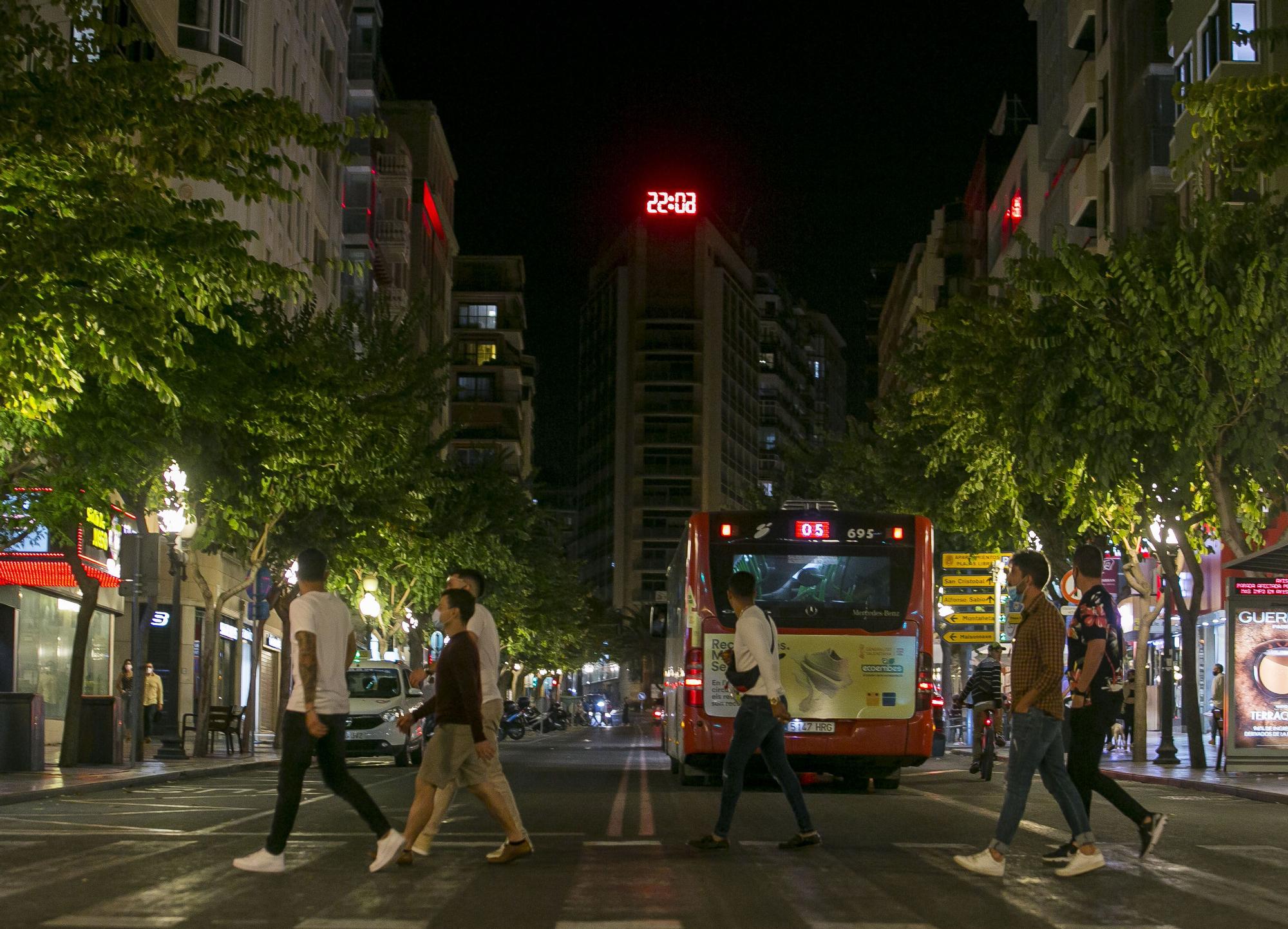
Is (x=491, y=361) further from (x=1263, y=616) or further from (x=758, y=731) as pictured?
(x=758, y=731)

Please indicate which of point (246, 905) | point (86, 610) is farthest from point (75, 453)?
point (246, 905)

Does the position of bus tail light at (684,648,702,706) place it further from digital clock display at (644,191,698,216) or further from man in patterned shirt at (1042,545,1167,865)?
digital clock display at (644,191,698,216)

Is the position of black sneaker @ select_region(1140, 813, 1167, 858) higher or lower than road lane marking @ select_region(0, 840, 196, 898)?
higher

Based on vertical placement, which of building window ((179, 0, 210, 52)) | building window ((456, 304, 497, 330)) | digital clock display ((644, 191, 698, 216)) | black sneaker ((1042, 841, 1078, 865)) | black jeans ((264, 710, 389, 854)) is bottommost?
black sneaker ((1042, 841, 1078, 865))

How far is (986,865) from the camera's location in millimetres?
11016

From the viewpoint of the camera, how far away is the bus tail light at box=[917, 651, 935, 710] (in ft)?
68.7

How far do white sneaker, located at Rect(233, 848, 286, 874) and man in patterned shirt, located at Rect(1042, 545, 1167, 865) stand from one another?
15.7 feet

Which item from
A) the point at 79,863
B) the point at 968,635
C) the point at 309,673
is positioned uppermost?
the point at 968,635

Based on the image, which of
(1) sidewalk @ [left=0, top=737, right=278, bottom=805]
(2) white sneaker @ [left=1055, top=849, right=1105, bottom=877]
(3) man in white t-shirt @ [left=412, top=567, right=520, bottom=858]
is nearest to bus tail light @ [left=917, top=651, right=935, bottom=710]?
(3) man in white t-shirt @ [left=412, top=567, right=520, bottom=858]

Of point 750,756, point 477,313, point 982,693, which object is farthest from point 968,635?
point 477,313

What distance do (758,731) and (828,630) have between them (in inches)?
328

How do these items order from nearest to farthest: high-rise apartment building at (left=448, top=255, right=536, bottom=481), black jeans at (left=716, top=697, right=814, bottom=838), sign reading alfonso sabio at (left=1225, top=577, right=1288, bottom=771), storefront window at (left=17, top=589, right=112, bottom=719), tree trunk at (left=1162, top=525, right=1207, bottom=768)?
black jeans at (left=716, top=697, right=814, bottom=838) → sign reading alfonso sabio at (left=1225, top=577, right=1288, bottom=771) → tree trunk at (left=1162, top=525, right=1207, bottom=768) → storefront window at (left=17, top=589, right=112, bottom=719) → high-rise apartment building at (left=448, top=255, right=536, bottom=481)

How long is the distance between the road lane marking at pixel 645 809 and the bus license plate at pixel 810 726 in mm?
1801

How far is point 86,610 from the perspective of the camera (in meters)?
27.2
